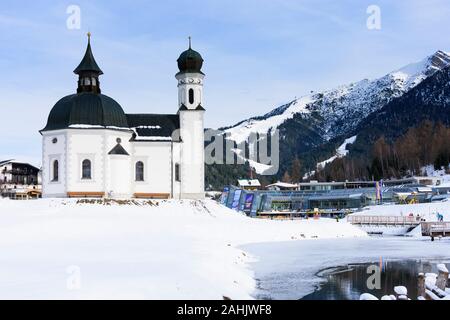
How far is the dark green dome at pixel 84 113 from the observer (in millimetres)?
60906

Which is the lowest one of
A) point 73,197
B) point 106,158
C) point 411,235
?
point 411,235

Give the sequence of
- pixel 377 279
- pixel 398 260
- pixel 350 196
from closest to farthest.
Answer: pixel 377 279 → pixel 398 260 → pixel 350 196

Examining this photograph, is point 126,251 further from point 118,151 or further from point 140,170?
point 140,170

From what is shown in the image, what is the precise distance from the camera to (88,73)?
65.6m

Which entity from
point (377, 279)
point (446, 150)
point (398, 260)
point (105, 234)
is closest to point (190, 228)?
point (105, 234)

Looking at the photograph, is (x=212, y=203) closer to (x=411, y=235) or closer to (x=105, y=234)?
(x=411, y=235)

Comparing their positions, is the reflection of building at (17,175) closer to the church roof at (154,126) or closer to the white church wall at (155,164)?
the church roof at (154,126)

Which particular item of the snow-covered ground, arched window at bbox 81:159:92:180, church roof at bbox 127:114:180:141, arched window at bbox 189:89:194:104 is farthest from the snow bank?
arched window at bbox 81:159:92:180

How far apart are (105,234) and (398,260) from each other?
16.9m

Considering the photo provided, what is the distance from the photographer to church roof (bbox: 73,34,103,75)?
216 feet

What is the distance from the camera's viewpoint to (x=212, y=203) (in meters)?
65.4

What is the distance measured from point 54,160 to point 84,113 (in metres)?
5.84
